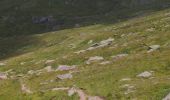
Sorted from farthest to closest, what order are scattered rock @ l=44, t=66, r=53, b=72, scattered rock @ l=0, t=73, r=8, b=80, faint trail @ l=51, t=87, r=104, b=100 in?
scattered rock @ l=44, t=66, r=53, b=72
scattered rock @ l=0, t=73, r=8, b=80
faint trail @ l=51, t=87, r=104, b=100

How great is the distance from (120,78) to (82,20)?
4960 inches

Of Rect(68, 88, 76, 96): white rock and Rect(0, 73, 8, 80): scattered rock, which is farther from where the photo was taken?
Rect(0, 73, 8, 80): scattered rock

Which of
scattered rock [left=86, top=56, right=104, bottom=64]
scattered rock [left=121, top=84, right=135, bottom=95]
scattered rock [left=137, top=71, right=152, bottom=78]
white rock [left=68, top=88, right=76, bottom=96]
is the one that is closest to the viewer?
scattered rock [left=121, top=84, right=135, bottom=95]

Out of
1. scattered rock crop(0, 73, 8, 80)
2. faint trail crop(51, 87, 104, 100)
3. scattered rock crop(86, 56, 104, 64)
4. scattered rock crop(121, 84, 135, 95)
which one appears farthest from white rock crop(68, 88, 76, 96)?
scattered rock crop(0, 73, 8, 80)

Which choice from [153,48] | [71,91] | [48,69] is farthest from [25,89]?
[153,48]

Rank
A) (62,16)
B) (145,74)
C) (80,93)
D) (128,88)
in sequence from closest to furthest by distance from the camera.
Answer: (128,88) → (80,93) → (145,74) → (62,16)

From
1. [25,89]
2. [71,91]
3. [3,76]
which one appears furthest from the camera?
[3,76]

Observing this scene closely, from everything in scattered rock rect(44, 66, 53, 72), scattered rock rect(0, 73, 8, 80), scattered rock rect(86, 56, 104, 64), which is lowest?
scattered rock rect(0, 73, 8, 80)

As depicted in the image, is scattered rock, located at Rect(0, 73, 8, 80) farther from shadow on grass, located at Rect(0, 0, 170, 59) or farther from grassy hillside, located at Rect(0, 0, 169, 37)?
grassy hillside, located at Rect(0, 0, 169, 37)

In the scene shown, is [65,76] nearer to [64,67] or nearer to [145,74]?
[64,67]

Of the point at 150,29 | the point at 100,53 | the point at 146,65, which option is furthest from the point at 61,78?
the point at 150,29

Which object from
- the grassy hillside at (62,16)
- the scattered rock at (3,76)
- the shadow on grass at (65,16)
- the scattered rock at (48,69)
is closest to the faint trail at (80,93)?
the scattered rock at (48,69)

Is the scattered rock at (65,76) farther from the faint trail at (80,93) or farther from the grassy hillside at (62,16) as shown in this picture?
the grassy hillside at (62,16)

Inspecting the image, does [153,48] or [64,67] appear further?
[64,67]
